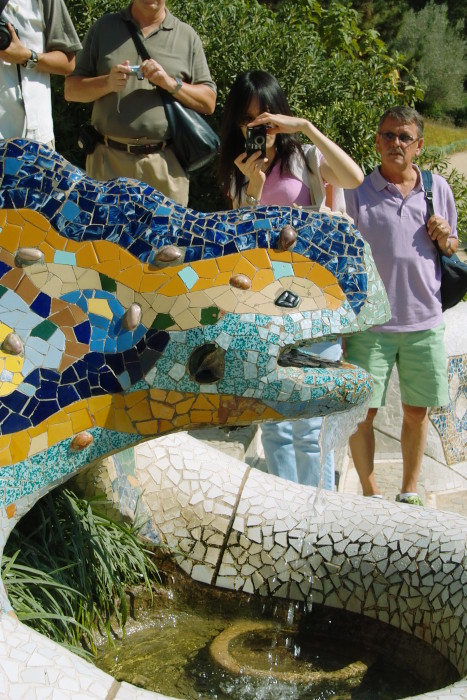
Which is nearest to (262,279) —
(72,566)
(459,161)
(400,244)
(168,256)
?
(168,256)

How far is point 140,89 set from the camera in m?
4.45

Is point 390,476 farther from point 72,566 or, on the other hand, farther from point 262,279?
point 262,279

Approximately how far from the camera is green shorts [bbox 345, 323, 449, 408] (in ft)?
16.1

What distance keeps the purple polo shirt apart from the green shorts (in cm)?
7

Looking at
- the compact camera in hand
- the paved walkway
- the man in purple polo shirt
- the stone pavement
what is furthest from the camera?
the paved walkway

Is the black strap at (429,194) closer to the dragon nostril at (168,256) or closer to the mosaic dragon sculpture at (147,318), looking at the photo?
the mosaic dragon sculpture at (147,318)

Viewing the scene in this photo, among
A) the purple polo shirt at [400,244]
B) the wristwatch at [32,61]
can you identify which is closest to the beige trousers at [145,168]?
the wristwatch at [32,61]

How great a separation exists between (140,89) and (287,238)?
201 centimetres

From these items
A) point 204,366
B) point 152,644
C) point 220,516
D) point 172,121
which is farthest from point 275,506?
point 172,121

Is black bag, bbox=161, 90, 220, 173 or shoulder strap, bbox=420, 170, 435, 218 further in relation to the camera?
shoulder strap, bbox=420, 170, 435, 218

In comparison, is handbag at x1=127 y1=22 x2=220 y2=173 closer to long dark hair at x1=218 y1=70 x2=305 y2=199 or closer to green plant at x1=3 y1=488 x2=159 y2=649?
long dark hair at x1=218 y1=70 x2=305 y2=199

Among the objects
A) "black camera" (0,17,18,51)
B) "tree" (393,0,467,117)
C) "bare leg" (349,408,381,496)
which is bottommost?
"tree" (393,0,467,117)

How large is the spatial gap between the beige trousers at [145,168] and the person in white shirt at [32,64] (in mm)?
571

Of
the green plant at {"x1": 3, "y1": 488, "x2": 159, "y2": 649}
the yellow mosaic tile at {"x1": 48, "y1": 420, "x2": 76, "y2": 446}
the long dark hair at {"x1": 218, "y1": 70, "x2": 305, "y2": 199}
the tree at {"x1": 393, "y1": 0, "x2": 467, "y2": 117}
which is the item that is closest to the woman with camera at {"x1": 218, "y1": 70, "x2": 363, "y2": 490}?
the long dark hair at {"x1": 218, "y1": 70, "x2": 305, "y2": 199}
